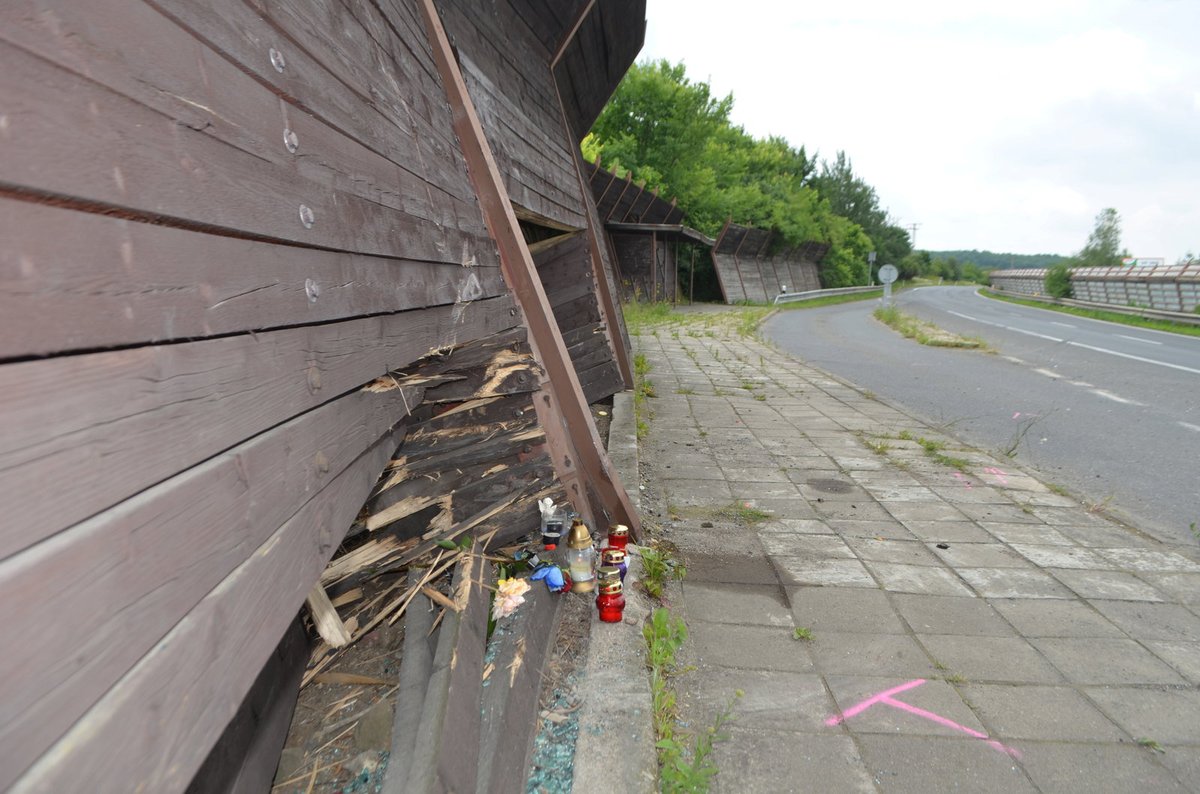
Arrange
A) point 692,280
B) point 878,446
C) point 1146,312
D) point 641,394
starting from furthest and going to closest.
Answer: point 692,280
point 1146,312
point 641,394
point 878,446

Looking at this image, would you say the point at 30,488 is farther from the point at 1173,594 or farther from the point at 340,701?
the point at 1173,594

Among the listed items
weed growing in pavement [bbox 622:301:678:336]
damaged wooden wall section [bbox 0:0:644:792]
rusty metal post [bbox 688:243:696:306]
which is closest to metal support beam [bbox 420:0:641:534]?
damaged wooden wall section [bbox 0:0:644:792]

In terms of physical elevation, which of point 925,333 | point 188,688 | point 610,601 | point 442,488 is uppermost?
point 188,688

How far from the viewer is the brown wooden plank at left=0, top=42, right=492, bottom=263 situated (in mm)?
681

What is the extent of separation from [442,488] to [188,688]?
1875mm

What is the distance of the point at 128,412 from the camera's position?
0.78 meters

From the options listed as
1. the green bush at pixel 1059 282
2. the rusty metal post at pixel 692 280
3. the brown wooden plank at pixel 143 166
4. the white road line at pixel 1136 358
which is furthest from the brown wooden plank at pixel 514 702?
the green bush at pixel 1059 282

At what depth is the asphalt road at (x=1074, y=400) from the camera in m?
5.08

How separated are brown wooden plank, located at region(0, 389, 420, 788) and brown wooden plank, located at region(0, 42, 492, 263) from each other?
0.36 metres

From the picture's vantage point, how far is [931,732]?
226cm

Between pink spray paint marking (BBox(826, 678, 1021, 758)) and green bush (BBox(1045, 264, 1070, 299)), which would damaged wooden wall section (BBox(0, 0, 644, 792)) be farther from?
green bush (BBox(1045, 264, 1070, 299))

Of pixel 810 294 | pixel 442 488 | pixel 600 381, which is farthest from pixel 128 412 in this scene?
pixel 810 294

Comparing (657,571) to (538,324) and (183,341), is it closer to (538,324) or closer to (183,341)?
(538,324)

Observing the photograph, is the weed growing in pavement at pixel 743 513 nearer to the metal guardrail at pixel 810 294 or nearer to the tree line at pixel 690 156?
the tree line at pixel 690 156
